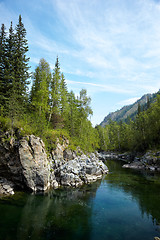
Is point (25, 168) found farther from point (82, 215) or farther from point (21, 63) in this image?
point (21, 63)

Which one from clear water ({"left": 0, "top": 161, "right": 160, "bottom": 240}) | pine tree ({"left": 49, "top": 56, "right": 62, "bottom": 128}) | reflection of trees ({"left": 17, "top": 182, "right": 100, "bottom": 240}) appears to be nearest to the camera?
reflection of trees ({"left": 17, "top": 182, "right": 100, "bottom": 240})

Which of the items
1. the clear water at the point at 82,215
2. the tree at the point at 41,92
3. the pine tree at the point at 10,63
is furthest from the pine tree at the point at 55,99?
the clear water at the point at 82,215

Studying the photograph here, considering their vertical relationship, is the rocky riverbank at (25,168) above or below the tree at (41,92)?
below

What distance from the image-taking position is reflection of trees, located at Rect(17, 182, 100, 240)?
13339mm

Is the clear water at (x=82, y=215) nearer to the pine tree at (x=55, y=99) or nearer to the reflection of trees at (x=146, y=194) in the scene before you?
the reflection of trees at (x=146, y=194)

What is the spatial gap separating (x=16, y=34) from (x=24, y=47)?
3535 mm

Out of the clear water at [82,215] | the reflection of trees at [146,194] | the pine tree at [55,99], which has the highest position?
the pine tree at [55,99]

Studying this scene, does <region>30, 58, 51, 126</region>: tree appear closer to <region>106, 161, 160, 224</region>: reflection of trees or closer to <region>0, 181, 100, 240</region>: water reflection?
<region>0, 181, 100, 240</region>: water reflection

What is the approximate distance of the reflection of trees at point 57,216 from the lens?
1334 centimetres

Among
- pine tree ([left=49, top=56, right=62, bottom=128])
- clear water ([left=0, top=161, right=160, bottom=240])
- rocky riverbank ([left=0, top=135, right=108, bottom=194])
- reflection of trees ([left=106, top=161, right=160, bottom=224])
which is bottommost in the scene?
reflection of trees ([left=106, top=161, right=160, bottom=224])

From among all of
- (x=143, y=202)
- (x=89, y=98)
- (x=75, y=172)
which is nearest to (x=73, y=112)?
(x=89, y=98)

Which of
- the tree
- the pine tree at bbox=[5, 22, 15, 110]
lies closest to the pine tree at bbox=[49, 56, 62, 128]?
the tree

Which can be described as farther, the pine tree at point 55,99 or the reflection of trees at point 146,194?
the pine tree at point 55,99

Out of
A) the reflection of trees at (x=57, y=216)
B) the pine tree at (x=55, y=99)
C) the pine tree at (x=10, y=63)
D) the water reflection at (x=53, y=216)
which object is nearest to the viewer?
the water reflection at (x=53, y=216)
